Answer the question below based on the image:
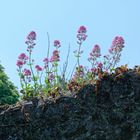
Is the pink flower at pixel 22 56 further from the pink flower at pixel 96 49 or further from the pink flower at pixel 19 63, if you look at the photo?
the pink flower at pixel 96 49

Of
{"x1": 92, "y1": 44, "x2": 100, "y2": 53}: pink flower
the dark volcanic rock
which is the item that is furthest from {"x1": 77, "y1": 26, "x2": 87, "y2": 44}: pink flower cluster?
the dark volcanic rock

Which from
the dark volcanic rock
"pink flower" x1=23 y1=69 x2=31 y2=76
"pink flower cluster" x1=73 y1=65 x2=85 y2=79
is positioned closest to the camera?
the dark volcanic rock

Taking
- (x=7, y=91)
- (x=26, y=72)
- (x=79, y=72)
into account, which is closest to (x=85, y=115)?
(x=79, y=72)

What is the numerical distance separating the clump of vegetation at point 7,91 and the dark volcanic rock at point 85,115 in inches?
624

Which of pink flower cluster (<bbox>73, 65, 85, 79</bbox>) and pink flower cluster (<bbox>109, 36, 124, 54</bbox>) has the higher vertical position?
pink flower cluster (<bbox>109, 36, 124, 54</bbox>)

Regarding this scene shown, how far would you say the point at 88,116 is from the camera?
484 cm

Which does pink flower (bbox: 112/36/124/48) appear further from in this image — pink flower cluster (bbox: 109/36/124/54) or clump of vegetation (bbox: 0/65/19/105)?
clump of vegetation (bbox: 0/65/19/105)

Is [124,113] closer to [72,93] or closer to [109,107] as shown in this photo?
[109,107]

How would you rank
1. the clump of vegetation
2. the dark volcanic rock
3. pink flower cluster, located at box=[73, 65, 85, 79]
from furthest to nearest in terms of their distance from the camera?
the clump of vegetation
pink flower cluster, located at box=[73, 65, 85, 79]
the dark volcanic rock

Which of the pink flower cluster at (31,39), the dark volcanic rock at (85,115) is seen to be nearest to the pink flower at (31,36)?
the pink flower cluster at (31,39)

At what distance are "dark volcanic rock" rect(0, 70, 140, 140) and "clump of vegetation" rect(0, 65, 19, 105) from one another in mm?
15856

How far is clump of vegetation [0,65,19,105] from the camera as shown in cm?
2162

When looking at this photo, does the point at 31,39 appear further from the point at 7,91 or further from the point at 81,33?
the point at 7,91

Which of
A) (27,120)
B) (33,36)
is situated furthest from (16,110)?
(33,36)
